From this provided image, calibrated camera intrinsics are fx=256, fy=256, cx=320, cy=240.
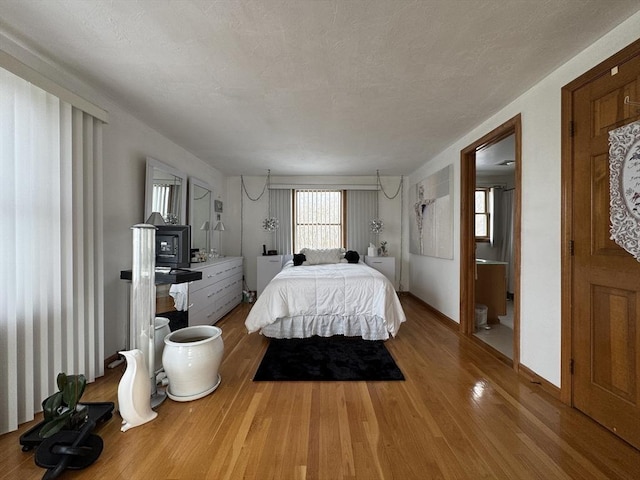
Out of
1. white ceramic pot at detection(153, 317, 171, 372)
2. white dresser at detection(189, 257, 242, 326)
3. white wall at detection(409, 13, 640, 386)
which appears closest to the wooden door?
white wall at detection(409, 13, 640, 386)

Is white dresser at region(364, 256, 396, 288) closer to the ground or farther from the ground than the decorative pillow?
closer to the ground

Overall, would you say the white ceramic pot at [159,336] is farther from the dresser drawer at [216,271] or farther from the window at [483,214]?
the window at [483,214]

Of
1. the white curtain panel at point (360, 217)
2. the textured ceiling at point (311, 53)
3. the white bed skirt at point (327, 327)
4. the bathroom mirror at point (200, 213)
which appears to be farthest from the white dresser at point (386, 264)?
the bathroom mirror at point (200, 213)

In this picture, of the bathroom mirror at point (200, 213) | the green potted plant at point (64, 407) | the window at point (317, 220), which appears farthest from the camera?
the window at point (317, 220)

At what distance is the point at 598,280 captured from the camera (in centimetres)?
159

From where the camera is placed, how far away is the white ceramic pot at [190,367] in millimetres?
1805

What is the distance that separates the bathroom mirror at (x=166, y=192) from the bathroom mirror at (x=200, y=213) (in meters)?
0.20

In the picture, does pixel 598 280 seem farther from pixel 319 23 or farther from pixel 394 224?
pixel 394 224

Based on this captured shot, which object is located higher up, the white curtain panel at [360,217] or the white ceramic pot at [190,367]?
the white curtain panel at [360,217]

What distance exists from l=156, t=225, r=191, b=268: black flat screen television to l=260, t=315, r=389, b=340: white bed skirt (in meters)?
1.26

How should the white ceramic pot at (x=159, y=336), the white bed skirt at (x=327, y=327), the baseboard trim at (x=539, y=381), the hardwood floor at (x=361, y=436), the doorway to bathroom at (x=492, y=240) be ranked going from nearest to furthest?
1. the hardwood floor at (x=361, y=436)
2. the baseboard trim at (x=539, y=381)
3. the white ceramic pot at (x=159, y=336)
4. the doorway to bathroom at (x=492, y=240)
5. the white bed skirt at (x=327, y=327)

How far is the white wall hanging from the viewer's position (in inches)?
53.4

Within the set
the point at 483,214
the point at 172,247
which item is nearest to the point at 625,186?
the point at 172,247

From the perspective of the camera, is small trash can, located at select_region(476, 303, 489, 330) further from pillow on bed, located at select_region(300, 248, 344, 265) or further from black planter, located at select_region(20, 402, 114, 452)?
black planter, located at select_region(20, 402, 114, 452)
